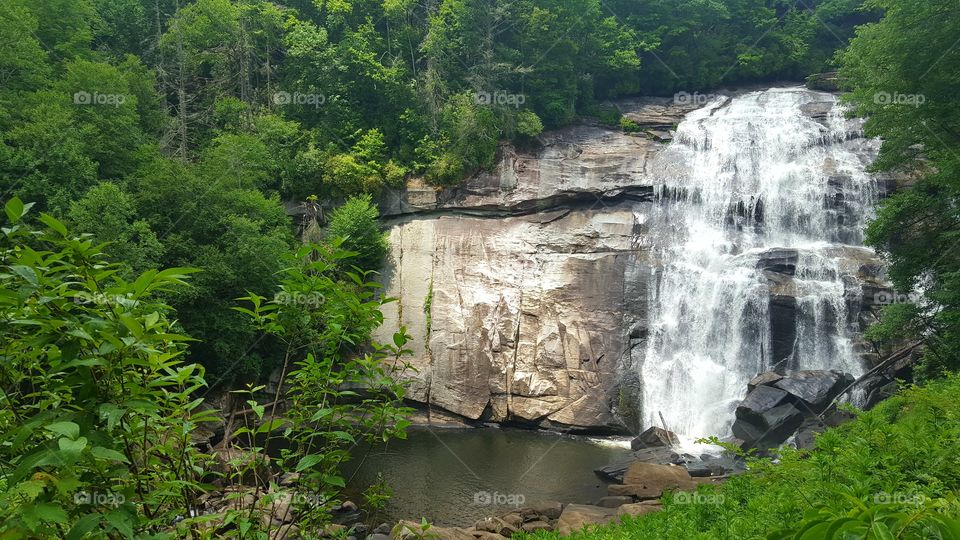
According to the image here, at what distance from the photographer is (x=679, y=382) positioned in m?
21.5

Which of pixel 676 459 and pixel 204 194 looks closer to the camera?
pixel 676 459

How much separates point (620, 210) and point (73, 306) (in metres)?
25.3

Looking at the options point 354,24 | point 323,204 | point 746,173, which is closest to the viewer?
point 746,173

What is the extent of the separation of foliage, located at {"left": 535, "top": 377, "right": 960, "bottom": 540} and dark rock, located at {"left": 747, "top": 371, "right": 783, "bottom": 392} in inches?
424

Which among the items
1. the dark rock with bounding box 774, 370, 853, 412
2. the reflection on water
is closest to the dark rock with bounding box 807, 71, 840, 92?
the dark rock with bounding box 774, 370, 853, 412

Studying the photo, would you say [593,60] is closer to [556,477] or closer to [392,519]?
[556,477]

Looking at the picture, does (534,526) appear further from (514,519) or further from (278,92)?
(278,92)

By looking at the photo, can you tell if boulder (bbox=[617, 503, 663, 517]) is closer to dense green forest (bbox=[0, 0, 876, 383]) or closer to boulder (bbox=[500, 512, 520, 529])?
boulder (bbox=[500, 512, 520, 529])

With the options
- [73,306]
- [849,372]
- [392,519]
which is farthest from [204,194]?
[849,372]

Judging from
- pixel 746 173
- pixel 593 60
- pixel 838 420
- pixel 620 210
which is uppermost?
pixel 593 60

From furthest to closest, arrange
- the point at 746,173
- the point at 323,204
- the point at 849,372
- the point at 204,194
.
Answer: the point at 323,204
the point at 746,173
the point at 204,194
the point at 849,372

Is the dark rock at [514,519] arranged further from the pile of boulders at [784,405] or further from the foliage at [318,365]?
the foliage at [318,365]

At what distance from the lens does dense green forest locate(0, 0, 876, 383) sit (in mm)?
19844

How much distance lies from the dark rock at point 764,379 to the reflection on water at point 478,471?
4492 mm
